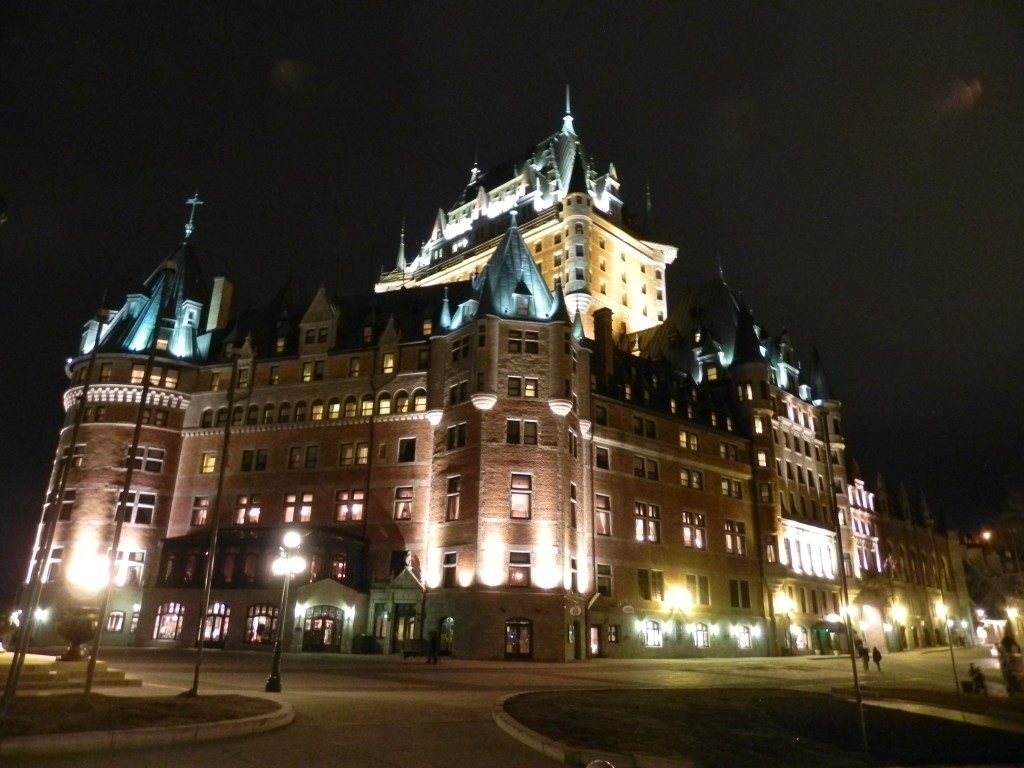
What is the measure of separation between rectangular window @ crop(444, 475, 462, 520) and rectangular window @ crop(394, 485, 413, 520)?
3420 millimetres

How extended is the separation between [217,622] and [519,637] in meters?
19.5

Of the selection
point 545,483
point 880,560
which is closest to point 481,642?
point 545,483

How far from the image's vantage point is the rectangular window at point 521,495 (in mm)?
43906

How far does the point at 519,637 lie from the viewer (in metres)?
41.8

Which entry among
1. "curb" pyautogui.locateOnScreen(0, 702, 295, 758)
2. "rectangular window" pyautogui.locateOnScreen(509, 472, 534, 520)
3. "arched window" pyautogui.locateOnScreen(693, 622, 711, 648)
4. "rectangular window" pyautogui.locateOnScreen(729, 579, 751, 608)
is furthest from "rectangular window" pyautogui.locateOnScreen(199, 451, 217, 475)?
"curb" pyautogui.locateOnScreen(0, 702, 295, 758)

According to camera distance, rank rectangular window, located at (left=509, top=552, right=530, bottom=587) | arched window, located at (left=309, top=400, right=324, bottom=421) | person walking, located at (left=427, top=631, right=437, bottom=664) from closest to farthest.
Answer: person walking, located at (left=427, top=631, right=437, bottom=664)
rectangular window, located at (left=509, top=552, right=530, bottom=587)
arched window, located at (left=309, top=400, right=324, bottom=421)

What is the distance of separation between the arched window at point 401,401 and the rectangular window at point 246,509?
12007 millimetres

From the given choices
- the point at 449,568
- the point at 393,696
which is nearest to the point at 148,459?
the point at 449,568

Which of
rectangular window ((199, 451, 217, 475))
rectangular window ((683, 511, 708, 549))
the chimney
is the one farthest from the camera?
the chimney

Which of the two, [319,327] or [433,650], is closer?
[433,650]

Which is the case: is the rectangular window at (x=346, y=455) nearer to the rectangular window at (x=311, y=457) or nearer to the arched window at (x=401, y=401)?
the rectangular window at (x=311, y=457)

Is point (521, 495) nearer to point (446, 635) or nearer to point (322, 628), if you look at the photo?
point (446, 635)

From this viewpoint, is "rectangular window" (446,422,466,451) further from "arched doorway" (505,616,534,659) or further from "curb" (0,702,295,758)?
"curb" (0,702,295,758)

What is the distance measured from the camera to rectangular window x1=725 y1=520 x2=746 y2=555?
58.8 m
